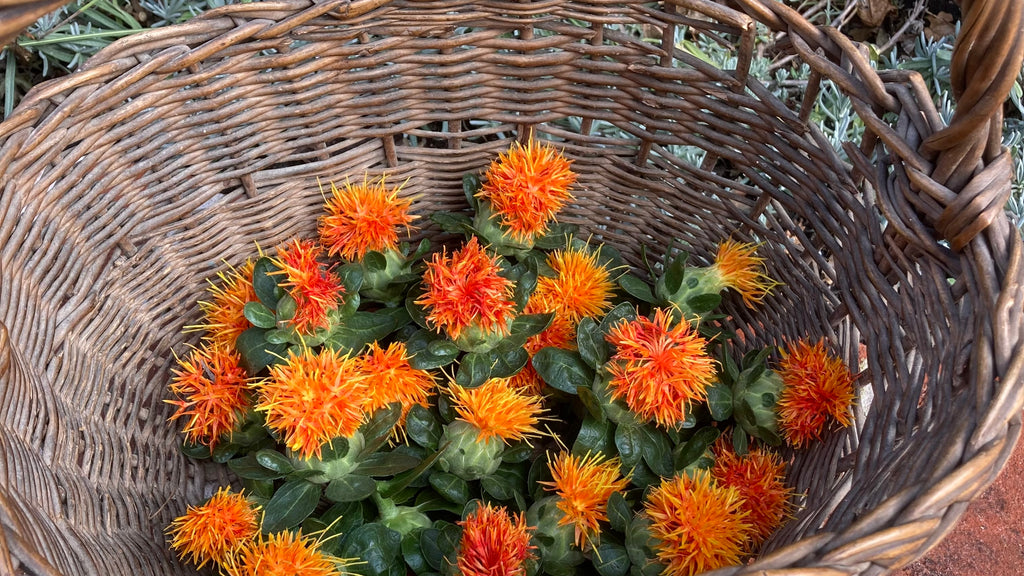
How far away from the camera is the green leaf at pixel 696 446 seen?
2.95 ft

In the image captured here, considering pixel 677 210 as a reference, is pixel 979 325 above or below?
above

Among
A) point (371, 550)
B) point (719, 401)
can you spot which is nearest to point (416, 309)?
point (371, 550)

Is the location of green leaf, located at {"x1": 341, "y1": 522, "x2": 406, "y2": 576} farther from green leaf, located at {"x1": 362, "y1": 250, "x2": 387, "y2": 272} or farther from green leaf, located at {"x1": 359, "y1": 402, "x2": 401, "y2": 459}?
green leaf, located at {"x1": 362, "y1": 250, "x2": 387, "y2": 272}

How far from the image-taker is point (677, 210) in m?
1.11

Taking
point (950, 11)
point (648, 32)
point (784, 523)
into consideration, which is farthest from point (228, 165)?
point (950, 11)

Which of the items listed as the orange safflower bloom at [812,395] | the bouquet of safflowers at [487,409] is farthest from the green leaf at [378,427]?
the orange safflower bloom at [812,395]

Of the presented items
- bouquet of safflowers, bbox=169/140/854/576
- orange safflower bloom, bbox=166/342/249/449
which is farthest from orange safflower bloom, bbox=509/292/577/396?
orange safflower bloom, bbox=166/342/249/449

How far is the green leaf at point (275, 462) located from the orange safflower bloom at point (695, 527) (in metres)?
0.39

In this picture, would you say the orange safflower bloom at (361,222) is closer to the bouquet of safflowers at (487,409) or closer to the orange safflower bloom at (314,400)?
the bouquet of safflowers at (487,409)

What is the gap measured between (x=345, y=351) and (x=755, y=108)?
1.96 feet

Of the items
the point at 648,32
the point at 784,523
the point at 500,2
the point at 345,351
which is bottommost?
the point at 784,523

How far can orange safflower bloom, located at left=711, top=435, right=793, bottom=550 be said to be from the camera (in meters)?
0.84

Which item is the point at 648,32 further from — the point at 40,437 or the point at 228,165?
the point at 40,437

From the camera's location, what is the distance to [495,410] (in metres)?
0.82
